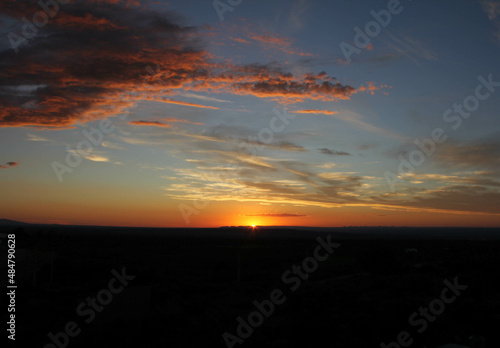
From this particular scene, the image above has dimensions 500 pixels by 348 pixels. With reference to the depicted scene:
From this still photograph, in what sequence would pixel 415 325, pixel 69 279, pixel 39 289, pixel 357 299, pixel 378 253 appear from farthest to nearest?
pixel 378 253 < pixel 69 279 < pixel 39 289 < pixel 357 299 < pixel 415 325

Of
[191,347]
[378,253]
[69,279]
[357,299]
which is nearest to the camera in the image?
[191,347]

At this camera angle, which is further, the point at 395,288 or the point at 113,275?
the point at 113,275

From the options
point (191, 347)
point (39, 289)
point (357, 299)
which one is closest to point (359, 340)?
point (191, 347)

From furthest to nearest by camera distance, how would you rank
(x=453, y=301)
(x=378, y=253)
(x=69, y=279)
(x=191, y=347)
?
(x=378, y=253)
(x=69, y=279)
(x=453, y=301)
(x=191, y=347)

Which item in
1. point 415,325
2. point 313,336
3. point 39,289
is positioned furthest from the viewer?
point 39,289

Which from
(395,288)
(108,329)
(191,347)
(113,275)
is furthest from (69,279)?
(395,288)

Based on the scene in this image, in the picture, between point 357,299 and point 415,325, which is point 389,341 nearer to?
point 415,325

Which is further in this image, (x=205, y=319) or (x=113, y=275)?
(x=113, y=275)

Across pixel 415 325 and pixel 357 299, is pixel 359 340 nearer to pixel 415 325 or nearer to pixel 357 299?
pixel 415 325
